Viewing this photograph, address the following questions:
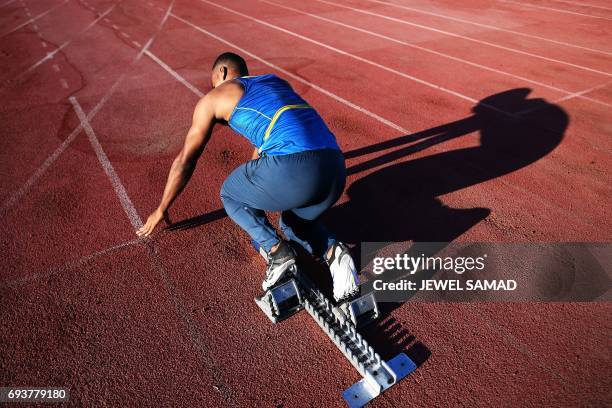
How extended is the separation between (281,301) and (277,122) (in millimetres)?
1525

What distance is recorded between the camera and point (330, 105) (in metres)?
7.61

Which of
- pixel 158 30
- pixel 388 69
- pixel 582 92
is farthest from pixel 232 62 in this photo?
pixel 158 30

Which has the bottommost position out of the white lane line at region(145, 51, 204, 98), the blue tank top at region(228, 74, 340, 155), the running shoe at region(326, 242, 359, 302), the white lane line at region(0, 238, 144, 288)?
the white lane line at region(0, 238, 144, 288)

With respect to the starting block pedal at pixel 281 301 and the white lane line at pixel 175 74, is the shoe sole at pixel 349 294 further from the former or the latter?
the white lane line at pixel 175 74

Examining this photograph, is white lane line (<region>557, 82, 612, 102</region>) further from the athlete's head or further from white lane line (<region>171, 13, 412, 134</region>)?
the athlete's head

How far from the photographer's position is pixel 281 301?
11.5 feet

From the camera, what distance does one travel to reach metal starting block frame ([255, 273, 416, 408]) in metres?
3.00

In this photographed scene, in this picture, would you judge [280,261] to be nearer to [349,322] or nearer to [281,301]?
[281,301]

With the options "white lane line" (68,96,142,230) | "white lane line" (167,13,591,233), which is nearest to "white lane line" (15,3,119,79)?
"white lane line" (167,13,591,233)

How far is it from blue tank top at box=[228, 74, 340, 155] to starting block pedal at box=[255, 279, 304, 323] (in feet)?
3.87

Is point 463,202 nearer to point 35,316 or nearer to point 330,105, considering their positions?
point 330,105

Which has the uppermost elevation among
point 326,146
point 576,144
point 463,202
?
point 326,146

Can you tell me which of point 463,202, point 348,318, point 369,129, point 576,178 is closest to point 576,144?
point 576,178

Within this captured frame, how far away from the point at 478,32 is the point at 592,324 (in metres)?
11.3
